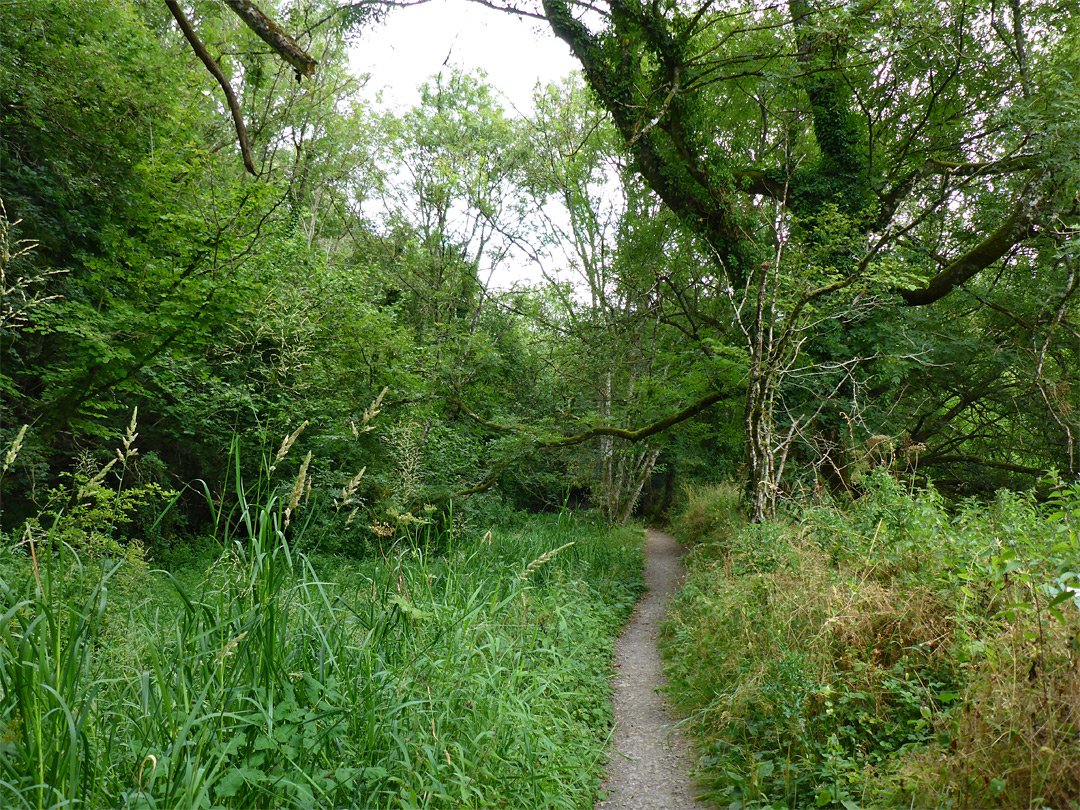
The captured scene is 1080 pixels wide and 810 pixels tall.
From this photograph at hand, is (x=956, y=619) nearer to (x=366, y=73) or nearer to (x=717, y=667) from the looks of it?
(x=717, y=667)

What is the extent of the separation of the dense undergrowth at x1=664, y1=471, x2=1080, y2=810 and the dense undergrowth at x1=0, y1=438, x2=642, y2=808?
115 cm

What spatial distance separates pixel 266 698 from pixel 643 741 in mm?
3087

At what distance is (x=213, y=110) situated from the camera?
13797 millimetres

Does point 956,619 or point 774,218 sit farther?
point 774,218

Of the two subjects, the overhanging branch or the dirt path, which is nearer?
the dirt path

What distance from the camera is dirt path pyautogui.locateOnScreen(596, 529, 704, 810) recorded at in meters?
3.42

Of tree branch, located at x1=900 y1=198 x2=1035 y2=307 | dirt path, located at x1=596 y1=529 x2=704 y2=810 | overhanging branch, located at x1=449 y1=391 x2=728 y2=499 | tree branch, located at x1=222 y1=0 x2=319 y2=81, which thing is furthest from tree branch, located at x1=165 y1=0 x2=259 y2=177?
tree branch, located at x1=900 y1=198 x2=1035 y2=307

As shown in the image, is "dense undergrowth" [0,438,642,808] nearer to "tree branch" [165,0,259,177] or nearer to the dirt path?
the dirt path

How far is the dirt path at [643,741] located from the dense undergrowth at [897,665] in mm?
202

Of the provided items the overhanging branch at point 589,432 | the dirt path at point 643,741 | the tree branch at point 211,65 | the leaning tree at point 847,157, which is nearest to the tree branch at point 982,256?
the leaning tree at point 847,157

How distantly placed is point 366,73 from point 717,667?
18.8 meters

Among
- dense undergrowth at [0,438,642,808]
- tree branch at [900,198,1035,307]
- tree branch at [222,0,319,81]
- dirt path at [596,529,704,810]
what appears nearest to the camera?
dense undergrowth at [0,438,642,808]

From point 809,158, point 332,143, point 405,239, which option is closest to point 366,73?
point 332,143

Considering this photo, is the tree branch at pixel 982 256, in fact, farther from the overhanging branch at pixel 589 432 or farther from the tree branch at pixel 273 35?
the tree branch at pixel 273 35
